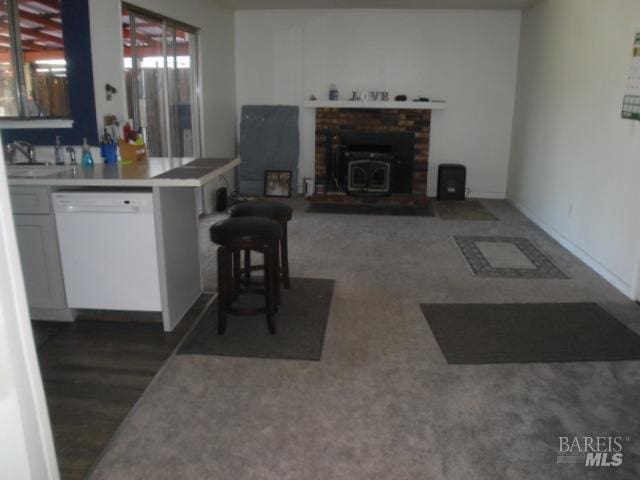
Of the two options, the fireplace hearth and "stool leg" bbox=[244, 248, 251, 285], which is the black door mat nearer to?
the fireplace hearth

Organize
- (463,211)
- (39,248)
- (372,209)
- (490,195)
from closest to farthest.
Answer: (39,248) < (463,211) < (372,209) < (490,195)

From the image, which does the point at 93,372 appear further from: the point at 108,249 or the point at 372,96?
the point at 372,96

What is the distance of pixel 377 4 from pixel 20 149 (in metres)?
4.48

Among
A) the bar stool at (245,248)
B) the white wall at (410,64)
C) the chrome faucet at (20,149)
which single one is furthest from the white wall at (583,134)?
the chrome faucet at (20,149)

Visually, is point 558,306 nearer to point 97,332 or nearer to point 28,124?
point 97,332

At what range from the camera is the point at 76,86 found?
355cm

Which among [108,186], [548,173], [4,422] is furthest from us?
[548,173]

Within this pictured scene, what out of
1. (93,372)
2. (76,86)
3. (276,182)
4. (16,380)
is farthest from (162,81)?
(16,380)

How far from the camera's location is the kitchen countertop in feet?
9.08

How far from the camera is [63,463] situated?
1968 mm

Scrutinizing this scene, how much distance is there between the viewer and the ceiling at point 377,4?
602 centimetres

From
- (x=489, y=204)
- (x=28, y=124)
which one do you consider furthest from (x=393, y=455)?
(x=489, y=204)

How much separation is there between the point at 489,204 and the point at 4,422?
6390 millimetres

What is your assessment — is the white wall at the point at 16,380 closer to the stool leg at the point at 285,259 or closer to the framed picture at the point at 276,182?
the stool leg at the point at 285,259
